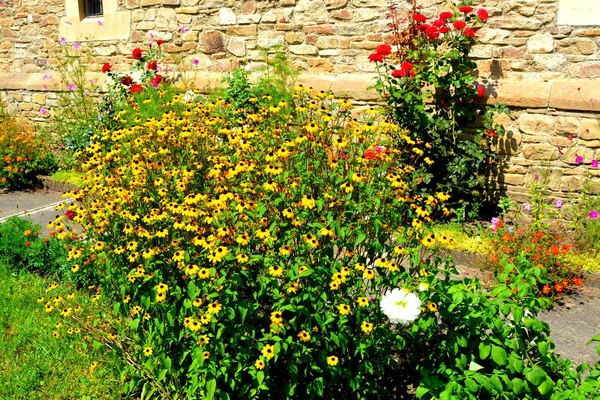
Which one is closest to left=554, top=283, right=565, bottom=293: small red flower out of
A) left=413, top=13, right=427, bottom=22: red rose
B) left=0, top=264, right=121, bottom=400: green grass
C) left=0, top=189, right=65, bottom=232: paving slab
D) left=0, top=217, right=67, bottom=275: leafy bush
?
left=413, top=13, right=427, bottom=22: red rose

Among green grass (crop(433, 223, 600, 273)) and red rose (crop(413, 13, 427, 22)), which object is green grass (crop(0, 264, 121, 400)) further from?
red rose (crop(413, 13, 427, 22))

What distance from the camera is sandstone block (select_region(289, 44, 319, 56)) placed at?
646 centimetres

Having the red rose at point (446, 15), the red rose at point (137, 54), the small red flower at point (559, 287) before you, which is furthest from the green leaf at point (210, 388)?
the red rose at point (137, 54)

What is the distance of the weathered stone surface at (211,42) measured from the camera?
715 centimetres

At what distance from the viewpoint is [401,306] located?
229 centimetres

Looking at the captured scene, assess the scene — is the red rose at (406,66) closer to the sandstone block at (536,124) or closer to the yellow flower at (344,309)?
the sandstone block at (536,124)

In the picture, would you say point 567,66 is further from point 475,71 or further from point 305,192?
point 305,192

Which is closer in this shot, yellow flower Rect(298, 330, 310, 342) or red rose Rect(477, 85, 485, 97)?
yellow flower Rect(298, 330, 310, 342)

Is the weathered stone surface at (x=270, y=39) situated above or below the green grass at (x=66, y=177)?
above

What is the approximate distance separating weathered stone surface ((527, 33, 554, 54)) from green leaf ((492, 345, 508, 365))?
3803 millimetres

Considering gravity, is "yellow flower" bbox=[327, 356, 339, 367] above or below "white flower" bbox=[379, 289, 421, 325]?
below

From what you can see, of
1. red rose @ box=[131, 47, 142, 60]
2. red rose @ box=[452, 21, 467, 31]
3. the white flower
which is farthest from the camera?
red rose @ box=[131, 47, 142, 60]

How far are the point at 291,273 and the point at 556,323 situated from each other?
7.31 ft

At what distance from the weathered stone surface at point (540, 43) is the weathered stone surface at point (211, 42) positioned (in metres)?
3.64
